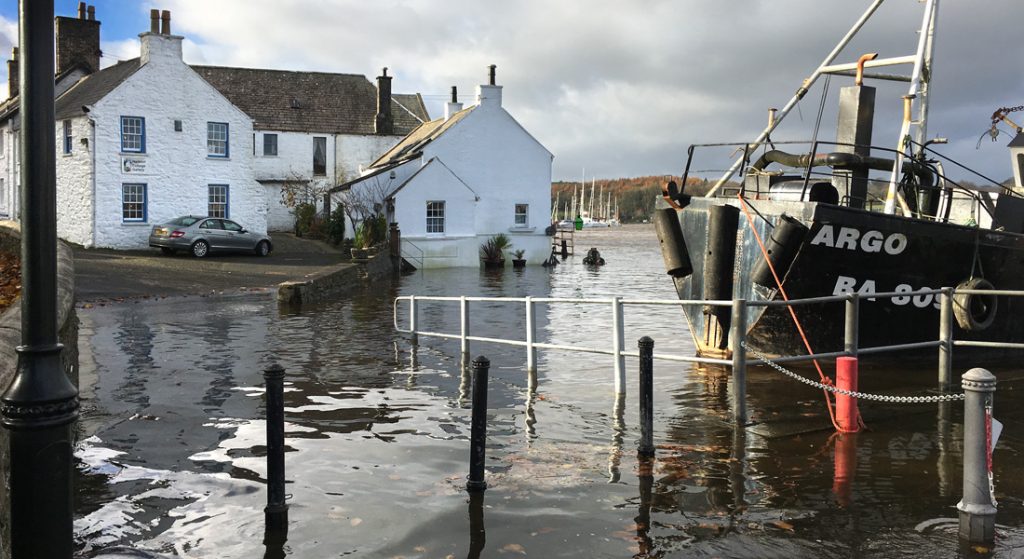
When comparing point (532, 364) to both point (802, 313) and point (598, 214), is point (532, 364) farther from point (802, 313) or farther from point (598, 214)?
point (598, 214)

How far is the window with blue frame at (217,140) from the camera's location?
40.2 metres

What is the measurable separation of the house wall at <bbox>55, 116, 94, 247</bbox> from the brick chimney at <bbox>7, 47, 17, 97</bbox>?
14.8 metres

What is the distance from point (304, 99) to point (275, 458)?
52.5 meters

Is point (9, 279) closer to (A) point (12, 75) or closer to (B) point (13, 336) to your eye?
(B) point (13, 336)

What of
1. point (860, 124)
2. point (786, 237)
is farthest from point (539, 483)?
point (860, 124)

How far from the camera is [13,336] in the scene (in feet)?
20.4

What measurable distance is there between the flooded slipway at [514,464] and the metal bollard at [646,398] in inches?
5.5

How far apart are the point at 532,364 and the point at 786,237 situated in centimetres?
377

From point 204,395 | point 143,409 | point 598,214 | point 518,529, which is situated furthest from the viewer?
point 598,214

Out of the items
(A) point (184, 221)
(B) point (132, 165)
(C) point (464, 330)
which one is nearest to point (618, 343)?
(C) point (464, 330)

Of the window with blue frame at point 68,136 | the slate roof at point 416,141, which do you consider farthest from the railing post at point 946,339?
the window with blue frame at point 68,136

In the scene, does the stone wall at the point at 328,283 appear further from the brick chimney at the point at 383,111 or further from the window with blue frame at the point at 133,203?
the brick chimney at the point at 383,111

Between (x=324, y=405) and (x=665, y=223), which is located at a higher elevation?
(x=665, y=223)

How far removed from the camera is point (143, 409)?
9562 millimetres
